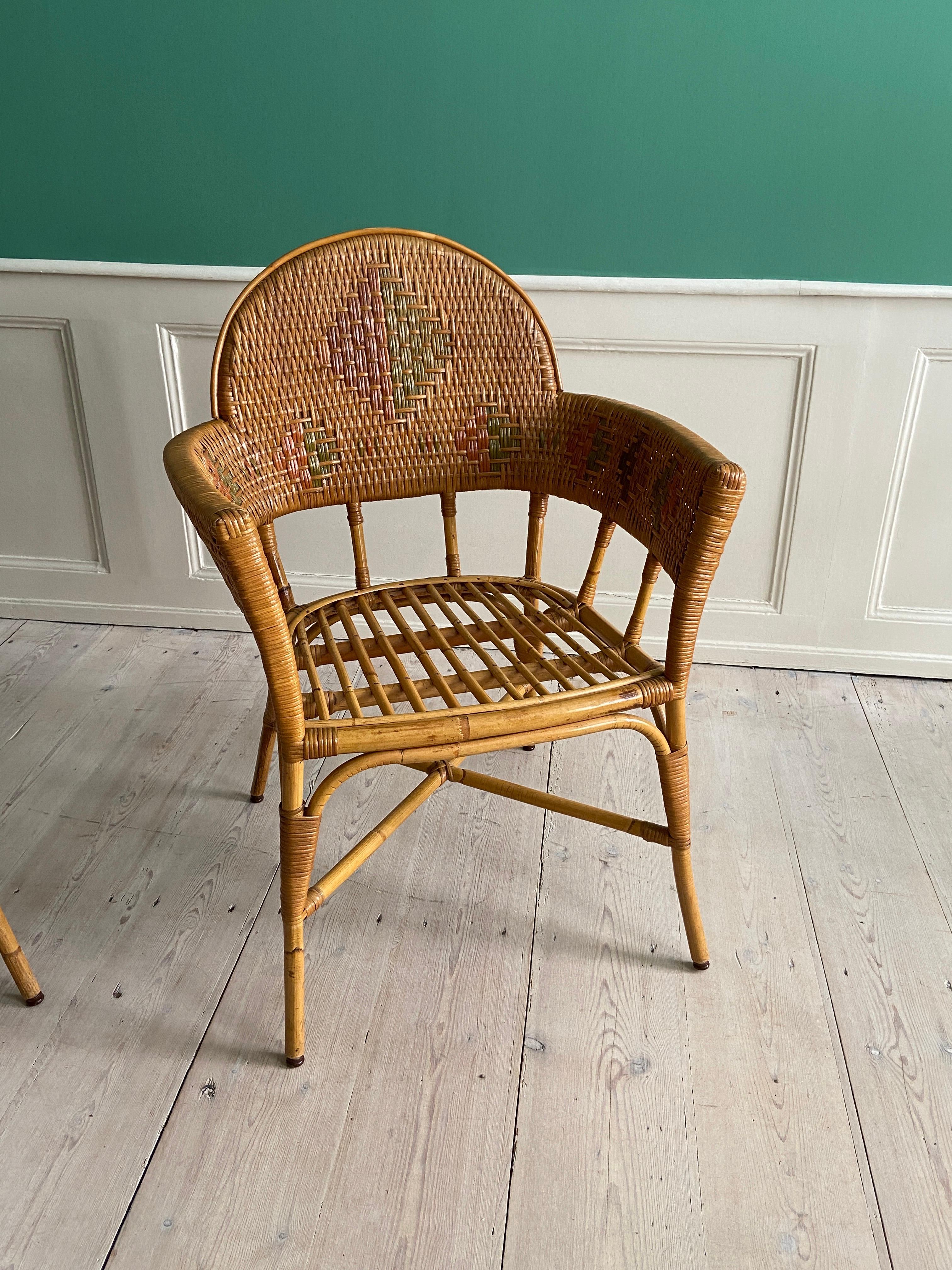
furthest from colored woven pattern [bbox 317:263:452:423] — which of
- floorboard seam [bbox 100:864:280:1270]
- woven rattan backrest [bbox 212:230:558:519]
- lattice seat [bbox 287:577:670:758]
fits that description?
floorboard seam [bbox 100:864:280:1270]

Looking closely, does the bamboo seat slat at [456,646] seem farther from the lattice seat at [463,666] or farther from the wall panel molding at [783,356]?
the wall panel molding at [783,356]

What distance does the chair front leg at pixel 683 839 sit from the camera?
1.10 m

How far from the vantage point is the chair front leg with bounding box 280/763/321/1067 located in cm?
97

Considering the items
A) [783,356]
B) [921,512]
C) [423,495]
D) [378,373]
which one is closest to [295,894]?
[423,495]

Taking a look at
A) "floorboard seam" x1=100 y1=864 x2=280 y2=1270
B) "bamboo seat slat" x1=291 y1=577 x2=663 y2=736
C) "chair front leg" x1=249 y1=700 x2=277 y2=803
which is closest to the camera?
"floorboard seam" x1=100 y1=864 x2=280 y2=1270

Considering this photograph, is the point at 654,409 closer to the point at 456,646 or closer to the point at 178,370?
the point at 456,646

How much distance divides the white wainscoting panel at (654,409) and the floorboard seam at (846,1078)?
1.96ft

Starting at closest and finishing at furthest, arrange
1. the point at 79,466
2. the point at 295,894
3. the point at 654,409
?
the point at 295,894 → the point at 654,409 → the point at 79,466

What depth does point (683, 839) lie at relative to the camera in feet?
3.68

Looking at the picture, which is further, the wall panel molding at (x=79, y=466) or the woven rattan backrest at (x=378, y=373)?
the wall panel molding at (x=79, y=466)

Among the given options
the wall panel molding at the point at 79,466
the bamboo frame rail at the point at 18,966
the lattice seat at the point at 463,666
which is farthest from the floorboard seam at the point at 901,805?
the wall panel molding at the point at 79,466

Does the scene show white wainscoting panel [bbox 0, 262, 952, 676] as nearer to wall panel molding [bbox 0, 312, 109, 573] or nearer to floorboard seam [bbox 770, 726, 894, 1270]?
wall panel molding [bbox 0, 312, 109, 573]

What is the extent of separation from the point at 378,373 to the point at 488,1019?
0.83 meters

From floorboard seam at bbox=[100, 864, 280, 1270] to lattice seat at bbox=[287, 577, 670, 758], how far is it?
1.17 feet
